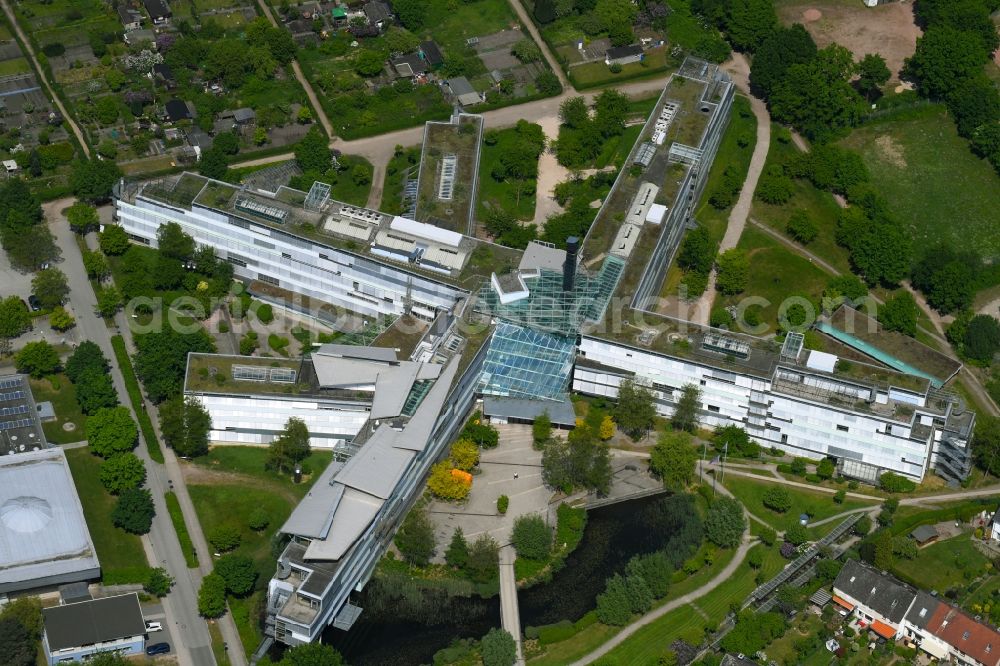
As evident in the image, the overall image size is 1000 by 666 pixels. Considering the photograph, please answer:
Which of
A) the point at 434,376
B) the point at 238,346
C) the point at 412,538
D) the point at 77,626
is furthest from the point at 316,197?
the point at 77,626

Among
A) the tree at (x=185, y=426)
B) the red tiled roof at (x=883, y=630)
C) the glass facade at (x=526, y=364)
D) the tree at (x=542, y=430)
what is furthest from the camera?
the glass facade at (x=526, y=364)

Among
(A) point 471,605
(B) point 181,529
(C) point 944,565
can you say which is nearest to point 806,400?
(C) point 944,565

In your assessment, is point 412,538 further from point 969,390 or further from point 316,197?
point 969,390

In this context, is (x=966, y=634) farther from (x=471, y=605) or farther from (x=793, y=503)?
(x=471, y=605)

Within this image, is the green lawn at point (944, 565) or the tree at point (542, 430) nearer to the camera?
the green lawn at point (944, 565)

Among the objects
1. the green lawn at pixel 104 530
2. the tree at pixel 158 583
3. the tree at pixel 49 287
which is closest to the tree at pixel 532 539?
the tree at pixel 158 583

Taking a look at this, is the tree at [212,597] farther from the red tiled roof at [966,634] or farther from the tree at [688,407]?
the red tiled roof at [966,634]
